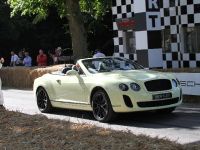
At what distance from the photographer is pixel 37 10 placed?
2450 centimetres

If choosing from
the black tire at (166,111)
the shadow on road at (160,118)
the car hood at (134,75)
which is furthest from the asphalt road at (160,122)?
the car hood at (134,75)

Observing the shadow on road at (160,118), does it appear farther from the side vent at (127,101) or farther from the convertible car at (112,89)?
the side vent at (127,101)

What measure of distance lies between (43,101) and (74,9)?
902 centimetres

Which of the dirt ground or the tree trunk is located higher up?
the tree trunk

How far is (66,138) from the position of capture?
308 inches

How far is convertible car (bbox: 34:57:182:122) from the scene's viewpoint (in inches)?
426

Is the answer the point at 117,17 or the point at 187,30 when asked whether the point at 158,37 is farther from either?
the point at 117,17

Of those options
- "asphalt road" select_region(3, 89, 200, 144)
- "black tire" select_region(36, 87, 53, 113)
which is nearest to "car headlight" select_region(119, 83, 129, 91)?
"asphalt road" select_region(3, 89, 200, 144)

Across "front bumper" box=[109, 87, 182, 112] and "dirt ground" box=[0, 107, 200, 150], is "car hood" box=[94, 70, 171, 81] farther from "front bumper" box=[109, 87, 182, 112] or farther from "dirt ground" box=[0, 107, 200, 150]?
"dirt ground" box=[0, 107, 200, 150]

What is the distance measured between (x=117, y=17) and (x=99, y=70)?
10596 millimetres

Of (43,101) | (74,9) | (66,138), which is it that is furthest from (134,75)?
(74,9)

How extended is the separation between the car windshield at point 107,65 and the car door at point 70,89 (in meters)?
0.42

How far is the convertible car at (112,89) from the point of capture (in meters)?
10.8

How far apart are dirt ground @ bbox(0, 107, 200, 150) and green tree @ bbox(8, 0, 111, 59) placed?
12.7 m
